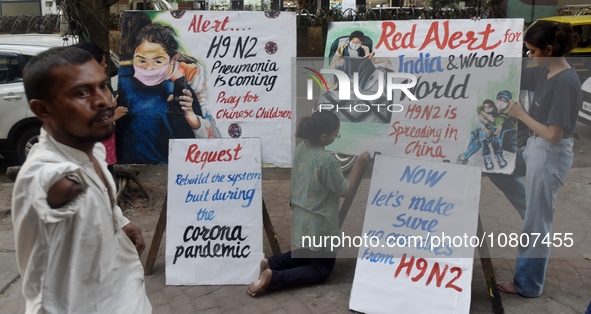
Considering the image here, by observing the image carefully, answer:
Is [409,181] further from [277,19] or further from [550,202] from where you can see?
[277,19]

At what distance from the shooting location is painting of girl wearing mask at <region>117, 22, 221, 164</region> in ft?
12.4

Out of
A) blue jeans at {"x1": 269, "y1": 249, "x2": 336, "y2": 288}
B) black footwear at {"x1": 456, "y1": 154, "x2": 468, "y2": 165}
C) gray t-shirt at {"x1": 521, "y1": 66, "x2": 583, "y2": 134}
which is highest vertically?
gray t-shirt at {"x1": 521, "y1": 66, "x2": 583, "y2": 134}

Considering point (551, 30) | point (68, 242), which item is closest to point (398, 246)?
point (551, 30)

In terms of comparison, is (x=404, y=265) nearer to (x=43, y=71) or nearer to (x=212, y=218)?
(x=212, y=218)

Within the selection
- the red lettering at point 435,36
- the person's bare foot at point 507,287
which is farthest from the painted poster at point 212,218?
the person's bare foot at point 507,287

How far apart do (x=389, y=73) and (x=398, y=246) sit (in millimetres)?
1104

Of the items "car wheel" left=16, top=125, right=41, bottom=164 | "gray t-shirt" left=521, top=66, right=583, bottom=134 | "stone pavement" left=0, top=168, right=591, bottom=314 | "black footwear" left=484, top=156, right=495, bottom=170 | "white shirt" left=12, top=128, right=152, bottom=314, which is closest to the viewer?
"white shirt" left=12, top=128, right=152, bottom=314

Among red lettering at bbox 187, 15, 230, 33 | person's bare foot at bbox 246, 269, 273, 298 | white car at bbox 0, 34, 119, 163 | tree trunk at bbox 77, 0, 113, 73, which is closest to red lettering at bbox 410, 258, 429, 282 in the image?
person's bare foot at bbox 246, 269, 273, 298

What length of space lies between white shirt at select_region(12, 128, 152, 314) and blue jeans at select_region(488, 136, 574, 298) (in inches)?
103

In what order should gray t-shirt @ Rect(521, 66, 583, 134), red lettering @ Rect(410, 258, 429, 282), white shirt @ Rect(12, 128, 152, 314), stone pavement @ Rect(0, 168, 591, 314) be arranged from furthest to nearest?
1. stone pavement @ Rect(0, 168, 591, 314)
2. red lettering @ Rect(410, 258, 429, 282)
3. gray t-shirt @ Rect(521, 66, 583, 134)
4. white shirt @ Rect(12, 128, 152, 314)

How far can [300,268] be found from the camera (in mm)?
3723

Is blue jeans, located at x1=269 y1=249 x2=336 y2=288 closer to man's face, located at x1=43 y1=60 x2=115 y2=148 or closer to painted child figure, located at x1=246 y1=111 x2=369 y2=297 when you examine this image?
painted child figure, located at x1=246 y1=111 x2=369 y2=297

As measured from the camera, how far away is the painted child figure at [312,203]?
3.54 m

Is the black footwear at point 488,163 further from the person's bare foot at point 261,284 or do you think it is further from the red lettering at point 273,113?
the person's bare foot at point 261,284
